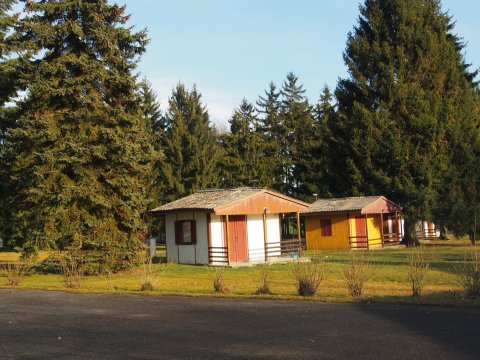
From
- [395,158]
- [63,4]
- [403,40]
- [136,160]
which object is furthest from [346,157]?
[63,4]

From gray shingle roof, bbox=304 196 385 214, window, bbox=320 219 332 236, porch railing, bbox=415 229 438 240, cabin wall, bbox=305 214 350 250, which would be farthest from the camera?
porch railing, bbox=415 229 438 240

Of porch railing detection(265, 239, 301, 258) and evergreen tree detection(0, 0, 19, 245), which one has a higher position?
evergreen tree detection(0, 0, 19, 245)

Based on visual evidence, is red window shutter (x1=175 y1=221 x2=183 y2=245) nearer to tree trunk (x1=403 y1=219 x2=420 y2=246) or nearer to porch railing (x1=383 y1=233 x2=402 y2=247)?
porch railing (x1=383 y1=233 x2=402 y2=247)

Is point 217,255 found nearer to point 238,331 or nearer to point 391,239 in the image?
point 391,239

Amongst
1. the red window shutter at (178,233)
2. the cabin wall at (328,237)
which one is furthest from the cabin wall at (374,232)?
the red window shutter at (178,233)

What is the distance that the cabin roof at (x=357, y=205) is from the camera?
3788 cm

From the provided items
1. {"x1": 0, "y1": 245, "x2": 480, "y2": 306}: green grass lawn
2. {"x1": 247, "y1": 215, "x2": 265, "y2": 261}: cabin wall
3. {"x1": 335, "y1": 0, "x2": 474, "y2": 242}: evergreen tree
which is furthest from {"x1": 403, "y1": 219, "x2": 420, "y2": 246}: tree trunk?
{"x1": 247, "y1": 215, "x2": 265, "y2": 261}: cabin wall

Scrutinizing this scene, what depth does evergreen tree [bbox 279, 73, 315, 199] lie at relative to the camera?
A: 179 ft

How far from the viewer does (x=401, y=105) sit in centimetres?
4200

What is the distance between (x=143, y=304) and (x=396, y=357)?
7662mm

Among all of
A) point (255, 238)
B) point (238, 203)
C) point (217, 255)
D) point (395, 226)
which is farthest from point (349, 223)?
point (217, 255)

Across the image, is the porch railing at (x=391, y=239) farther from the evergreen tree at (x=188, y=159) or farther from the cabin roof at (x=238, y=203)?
the evergreen tree at (x=188, y=159)

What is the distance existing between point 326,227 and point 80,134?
2145 cm

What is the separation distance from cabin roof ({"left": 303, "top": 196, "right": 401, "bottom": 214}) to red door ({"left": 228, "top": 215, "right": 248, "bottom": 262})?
9.23 metres
